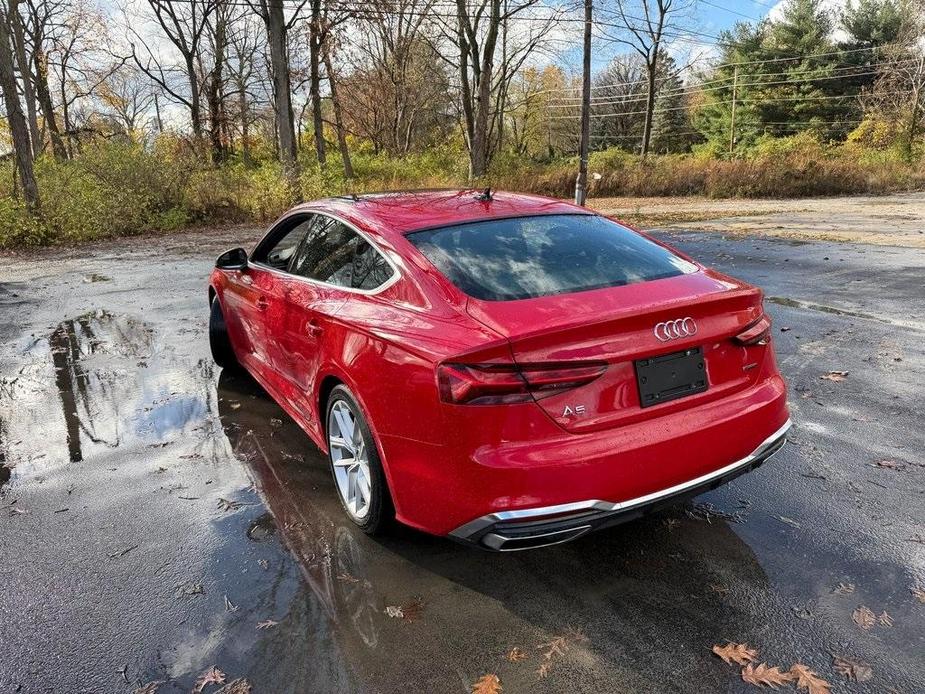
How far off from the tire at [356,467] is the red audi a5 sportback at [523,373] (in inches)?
0.4

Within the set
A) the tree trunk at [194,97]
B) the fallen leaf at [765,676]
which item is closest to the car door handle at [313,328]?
the fallen leaf at [765,676]

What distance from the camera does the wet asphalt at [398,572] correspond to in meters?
2.34

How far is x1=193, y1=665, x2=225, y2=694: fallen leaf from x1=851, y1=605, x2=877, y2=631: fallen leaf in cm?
234

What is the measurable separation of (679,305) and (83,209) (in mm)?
17778

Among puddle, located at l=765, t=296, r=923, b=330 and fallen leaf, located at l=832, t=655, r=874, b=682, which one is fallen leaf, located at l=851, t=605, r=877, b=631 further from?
puddle, located at l=765, t=296, r=923, b=330

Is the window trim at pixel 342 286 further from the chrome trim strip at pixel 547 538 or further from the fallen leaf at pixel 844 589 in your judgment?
A: the fallen leaf at pixel 844 589

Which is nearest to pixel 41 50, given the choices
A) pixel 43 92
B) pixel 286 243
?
pixel 43 92

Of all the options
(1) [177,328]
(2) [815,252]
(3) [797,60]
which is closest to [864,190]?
(2) [815,252]

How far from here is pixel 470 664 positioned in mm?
2344

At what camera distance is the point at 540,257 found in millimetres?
3047

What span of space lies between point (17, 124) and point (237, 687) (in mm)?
18279

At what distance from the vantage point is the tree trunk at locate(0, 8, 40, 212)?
50.9ft

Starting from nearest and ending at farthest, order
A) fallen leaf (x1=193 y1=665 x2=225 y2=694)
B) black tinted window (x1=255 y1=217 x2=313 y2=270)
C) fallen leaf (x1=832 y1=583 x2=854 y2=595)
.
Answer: fallen leaf (x1=193 y1=665 x2=225 y2=694), fallen leaf (x1=832 y1=583 x2=854 y2=595), black tinted window (x1=255 y1=217 x2=313 y2=270)

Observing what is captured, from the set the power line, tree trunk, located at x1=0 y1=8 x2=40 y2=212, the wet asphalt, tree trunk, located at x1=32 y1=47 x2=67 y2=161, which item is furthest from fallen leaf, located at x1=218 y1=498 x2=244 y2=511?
the power line
